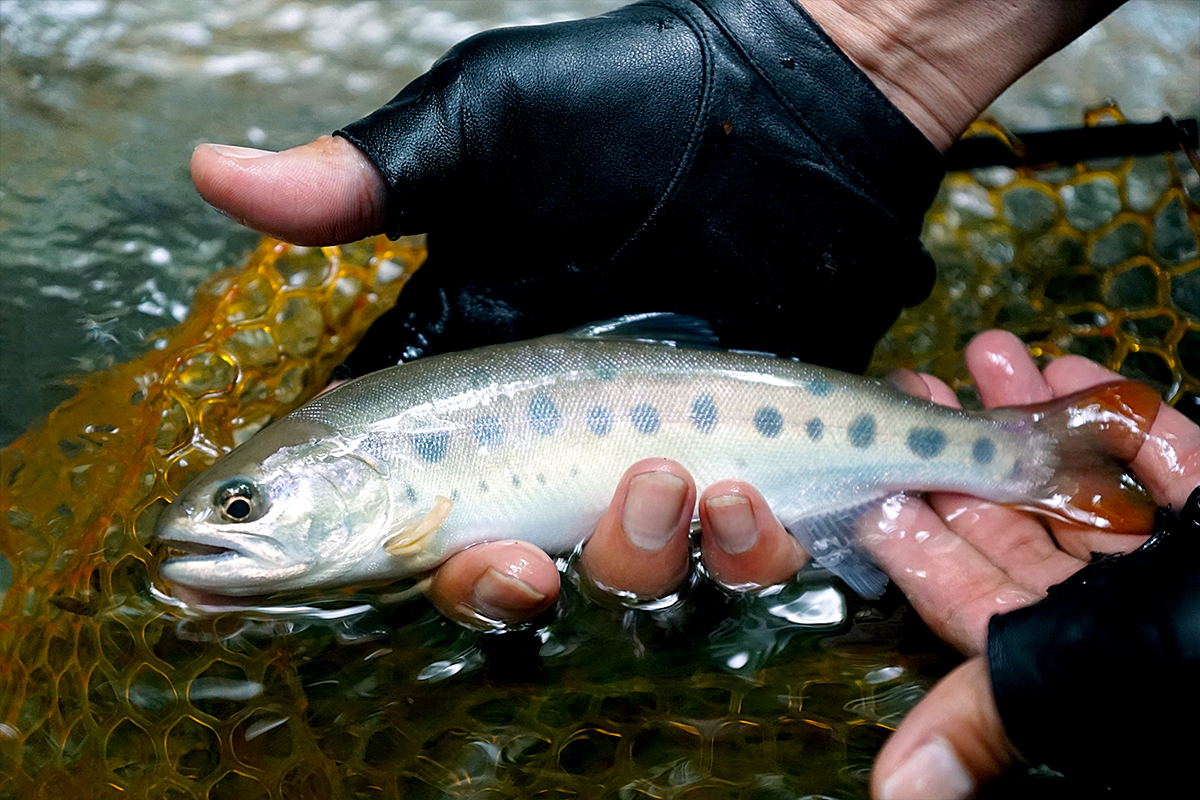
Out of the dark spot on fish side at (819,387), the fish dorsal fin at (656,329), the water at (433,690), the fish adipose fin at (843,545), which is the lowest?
the water at (433,690)

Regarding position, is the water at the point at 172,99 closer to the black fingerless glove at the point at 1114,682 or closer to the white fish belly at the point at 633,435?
the white fish belly at the point at 633,435

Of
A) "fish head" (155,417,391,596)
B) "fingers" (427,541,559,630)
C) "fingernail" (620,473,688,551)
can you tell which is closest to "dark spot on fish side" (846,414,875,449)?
"fingernail" (620,473,688,551)

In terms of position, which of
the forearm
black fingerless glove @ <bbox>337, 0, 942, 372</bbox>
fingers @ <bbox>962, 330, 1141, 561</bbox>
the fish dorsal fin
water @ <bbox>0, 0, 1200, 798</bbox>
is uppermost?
the forearm

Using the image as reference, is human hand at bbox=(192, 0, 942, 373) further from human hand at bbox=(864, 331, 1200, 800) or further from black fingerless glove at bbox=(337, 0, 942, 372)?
human hand at bbox=(864, 331, 1200, 800)

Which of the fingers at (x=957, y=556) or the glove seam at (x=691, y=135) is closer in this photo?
the fingers at (x=957, y=556)

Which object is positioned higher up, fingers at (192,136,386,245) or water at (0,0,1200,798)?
fingers at (192,136,386,245)

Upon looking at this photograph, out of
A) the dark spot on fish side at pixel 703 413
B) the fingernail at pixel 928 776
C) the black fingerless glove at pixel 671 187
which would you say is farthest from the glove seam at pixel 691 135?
the fingernail at pixel 928 776

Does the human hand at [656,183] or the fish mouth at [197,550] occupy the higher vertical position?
the human hand at [656,183]
